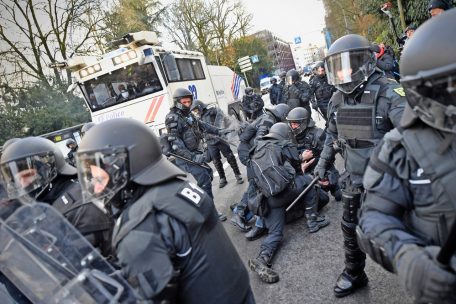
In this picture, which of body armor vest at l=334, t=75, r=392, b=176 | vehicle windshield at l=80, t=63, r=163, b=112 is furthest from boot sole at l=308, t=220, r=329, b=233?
vehicle windshield at l=80, t=63, r=163, b=112

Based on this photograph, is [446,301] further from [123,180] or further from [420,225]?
[123,180]

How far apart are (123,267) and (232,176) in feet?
20.0

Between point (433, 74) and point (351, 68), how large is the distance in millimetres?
1362

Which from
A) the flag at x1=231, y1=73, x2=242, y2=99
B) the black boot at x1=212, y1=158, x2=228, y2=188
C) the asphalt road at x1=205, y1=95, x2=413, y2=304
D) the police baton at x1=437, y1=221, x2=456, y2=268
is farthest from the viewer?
the flag at x1=231, y1=73, x2=242, y2=99

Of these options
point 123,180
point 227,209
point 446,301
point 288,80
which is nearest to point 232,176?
point 227,209

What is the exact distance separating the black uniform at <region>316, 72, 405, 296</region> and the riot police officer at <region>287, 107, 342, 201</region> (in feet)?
6.30

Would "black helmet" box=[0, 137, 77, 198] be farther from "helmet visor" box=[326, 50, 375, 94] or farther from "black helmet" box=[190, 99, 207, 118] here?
"black helmet" box=[190, 99, 207, 118]

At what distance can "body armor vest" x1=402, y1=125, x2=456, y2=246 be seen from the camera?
4.24 ft

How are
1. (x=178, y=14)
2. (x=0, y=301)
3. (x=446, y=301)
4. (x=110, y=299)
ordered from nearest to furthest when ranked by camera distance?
(x=446, y=301), (x=110, y=299), (x=0, y=301), (x=178, y=14)

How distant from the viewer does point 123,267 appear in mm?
1440

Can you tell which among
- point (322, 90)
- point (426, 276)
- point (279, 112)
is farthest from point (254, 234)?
point (322, 90)

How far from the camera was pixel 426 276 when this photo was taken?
46.1 inches

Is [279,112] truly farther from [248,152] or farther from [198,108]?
[198,108]

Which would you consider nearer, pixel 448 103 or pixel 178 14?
pixel 448 103
